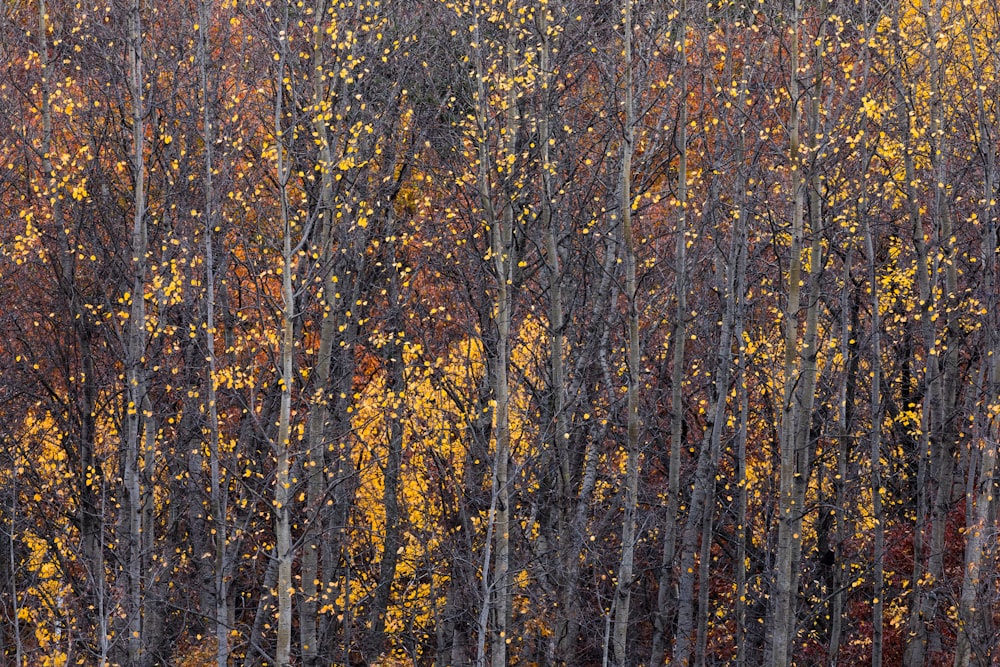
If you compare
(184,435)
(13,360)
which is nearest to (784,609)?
(184,435)

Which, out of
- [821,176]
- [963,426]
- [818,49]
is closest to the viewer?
[818,49]

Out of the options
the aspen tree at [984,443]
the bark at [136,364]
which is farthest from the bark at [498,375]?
the aspen tree at [984,443]

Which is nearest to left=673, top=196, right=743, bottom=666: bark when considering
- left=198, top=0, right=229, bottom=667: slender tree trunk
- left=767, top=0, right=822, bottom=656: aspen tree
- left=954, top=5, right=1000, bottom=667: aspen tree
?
left=767, top=0, right=822, bottom=656: aspen tree

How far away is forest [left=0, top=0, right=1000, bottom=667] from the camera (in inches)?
560

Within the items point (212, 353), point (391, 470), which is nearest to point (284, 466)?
point (212, 353)

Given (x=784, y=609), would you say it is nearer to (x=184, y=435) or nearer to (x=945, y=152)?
(x=945, y=152)

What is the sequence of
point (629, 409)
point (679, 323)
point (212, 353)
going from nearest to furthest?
1. point (212, 353)
2. point (629, 409)
3. point (679, 323)

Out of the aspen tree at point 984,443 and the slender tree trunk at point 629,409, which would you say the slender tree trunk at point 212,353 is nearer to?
the slender tree trunk at point 629,409

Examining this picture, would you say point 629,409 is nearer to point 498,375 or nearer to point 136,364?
point 498,375

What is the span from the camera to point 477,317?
16281mm

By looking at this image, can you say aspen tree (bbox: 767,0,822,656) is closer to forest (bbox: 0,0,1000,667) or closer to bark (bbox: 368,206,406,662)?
forest (bbox: 0,0,1000,667)

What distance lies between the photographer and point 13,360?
54.1 ft

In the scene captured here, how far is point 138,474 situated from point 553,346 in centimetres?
590

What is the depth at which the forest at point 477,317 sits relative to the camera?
14234 mm
